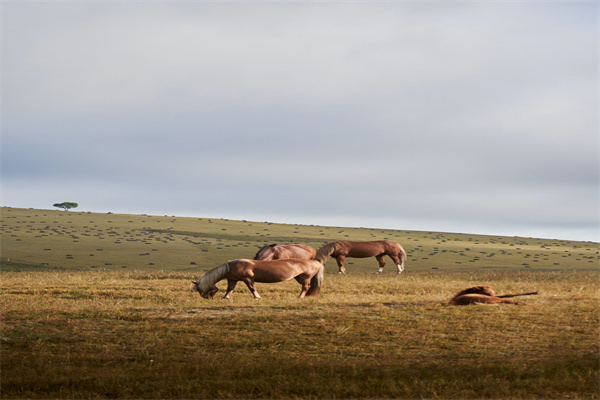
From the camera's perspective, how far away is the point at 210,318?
49.7 ft

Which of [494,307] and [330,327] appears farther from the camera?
[494,307]

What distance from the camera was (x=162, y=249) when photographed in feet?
206

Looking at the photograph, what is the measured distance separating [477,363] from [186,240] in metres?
69.2

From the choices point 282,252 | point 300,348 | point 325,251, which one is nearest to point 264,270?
point 300,348

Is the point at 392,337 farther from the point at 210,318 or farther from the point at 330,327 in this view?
the point at 210,318

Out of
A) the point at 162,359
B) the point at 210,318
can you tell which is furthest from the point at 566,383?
the point at 210,318

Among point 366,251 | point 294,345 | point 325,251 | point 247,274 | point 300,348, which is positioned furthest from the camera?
point 366,251

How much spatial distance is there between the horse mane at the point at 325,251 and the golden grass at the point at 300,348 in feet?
42.6

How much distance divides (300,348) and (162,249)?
5282 cm

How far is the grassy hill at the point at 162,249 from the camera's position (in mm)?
48938

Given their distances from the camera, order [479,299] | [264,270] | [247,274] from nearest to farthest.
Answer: [479,299]
[247,274]
[264,270]

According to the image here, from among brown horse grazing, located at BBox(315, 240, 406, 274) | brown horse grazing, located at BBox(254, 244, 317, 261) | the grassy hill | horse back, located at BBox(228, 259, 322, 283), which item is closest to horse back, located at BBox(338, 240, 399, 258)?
brown horse grazing, located at BBox(315, 240, 406, 274)

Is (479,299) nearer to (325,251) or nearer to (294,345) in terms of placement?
(294,345)

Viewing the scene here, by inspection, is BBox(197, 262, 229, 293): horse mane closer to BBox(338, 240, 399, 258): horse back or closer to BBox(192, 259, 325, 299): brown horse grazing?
BBox(192, 259, 325, 299): brown horse grazing
